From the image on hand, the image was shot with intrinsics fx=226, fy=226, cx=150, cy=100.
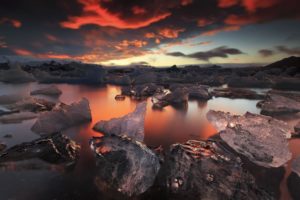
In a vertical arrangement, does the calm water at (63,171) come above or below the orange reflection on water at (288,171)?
below

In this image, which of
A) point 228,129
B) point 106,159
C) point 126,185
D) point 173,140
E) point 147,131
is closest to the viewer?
point 126,185

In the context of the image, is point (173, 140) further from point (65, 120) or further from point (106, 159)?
point (65, 120)

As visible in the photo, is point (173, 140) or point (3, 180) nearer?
point (3, 180)

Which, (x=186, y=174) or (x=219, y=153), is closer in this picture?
(x=186, y=174)

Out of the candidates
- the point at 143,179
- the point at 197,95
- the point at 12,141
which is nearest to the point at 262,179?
the point at 143,179

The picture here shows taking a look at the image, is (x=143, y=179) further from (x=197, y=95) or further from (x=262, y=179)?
(x=197, y=95)

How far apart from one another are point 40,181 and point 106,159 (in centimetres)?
37

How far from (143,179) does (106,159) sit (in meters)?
0.25

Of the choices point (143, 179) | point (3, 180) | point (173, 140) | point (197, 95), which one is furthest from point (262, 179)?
point (197, 95)

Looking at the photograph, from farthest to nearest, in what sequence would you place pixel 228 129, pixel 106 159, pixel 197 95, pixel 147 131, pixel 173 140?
pixel 197 95, pixel 147 131, pixel 173 140, pixel 228 129, pixel 106 159

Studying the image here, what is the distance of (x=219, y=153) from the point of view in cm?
130

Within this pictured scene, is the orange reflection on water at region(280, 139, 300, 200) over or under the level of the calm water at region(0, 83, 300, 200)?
over

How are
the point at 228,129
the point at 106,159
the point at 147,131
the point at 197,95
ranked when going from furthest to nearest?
the point at 197,95 < the point at 147,131 < the point at 228,129 < the point at 106,159

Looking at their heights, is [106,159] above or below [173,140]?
above
